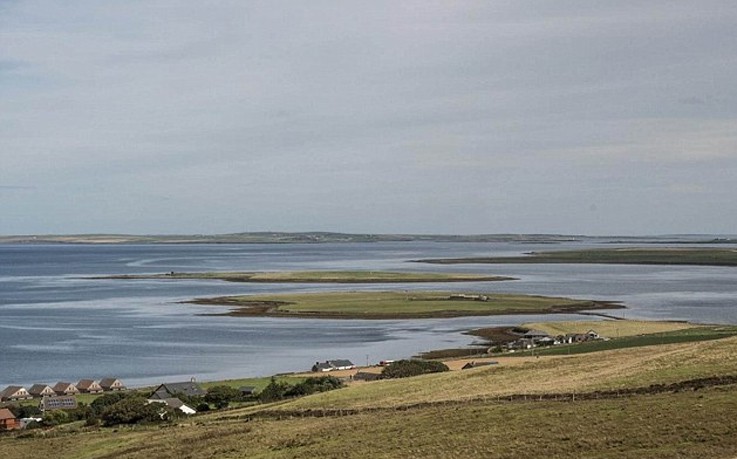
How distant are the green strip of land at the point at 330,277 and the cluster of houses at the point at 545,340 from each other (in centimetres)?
7075

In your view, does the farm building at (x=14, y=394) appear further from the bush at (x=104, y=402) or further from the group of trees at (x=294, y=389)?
the group of trees at (x=294, y=389)

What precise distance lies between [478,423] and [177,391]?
23500 mm

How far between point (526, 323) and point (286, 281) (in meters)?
70.1

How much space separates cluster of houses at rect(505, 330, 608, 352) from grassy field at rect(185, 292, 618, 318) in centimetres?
2360

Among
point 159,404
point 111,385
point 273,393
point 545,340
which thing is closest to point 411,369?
point 273,393

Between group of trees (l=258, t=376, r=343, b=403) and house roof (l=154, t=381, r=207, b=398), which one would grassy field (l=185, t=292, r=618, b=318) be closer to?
group of trees (l=258, t=376, r=343, b=403)

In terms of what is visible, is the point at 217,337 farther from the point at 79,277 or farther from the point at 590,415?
the point at 79,277

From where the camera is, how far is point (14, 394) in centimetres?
5091

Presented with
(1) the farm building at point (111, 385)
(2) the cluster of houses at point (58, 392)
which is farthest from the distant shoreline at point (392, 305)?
(2) the cluster of houses at point (58, 392)

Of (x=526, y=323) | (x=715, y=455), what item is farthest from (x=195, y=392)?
(x=526, y=323)

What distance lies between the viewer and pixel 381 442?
2669cm

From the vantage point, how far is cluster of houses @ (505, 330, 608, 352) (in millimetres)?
67438

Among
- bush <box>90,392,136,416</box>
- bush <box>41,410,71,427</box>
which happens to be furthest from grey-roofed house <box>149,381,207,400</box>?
bush <box>41,410,71,427</box>

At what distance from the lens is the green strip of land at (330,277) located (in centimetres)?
14838
